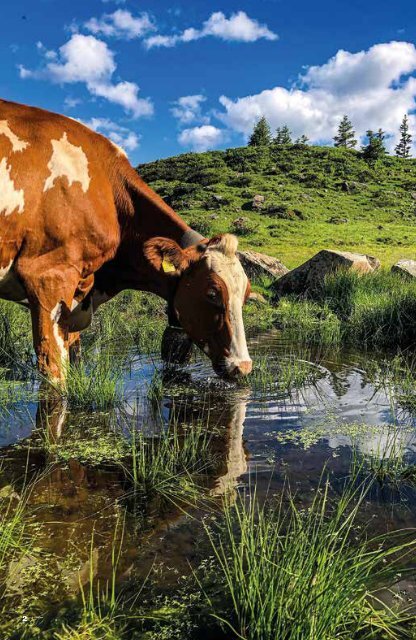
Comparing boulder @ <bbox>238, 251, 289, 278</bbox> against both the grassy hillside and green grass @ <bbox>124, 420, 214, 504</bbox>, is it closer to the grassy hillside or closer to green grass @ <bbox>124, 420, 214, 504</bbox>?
the grassy hillside

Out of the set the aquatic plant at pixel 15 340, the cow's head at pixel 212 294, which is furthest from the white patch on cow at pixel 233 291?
the aquatic plant at pixel 15 340

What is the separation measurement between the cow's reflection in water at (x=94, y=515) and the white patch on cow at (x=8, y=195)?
1.93m

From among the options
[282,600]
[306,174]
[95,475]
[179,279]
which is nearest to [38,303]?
[179,279]

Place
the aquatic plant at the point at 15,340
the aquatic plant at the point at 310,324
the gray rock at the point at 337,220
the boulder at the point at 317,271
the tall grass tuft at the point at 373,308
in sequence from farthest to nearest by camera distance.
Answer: the gray rock at the point at 337,220 → the boulder at the point at 317,271 → the aquatic plant at the point at 310,324 → the tall grass tuft at the point at 373,308 → the aquatic plant at the point at 15,340

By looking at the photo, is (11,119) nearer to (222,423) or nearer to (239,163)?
(222,423)

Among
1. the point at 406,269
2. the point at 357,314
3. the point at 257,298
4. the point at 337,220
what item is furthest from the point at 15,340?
the point at 337,220

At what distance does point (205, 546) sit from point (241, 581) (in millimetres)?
A: 711

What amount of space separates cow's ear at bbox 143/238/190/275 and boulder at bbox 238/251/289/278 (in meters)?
10.6

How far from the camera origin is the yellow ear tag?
5352 millimetres

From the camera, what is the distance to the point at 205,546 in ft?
8.11

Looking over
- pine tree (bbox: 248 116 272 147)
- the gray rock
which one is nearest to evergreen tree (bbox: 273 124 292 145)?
pine tree (bbox: 248 116 272 147)

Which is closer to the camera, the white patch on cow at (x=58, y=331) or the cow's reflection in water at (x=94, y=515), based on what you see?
the cow's reflection in water at (x=94, y=515)

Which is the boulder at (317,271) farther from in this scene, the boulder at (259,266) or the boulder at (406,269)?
the boulder at (259,266)

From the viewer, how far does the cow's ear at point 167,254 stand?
5348 millimetres
